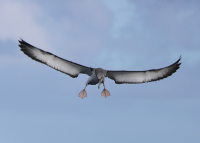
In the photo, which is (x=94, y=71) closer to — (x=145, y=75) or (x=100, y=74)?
(x=100, y=74)

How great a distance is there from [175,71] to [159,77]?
1.30 metres

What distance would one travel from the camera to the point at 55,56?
22312mm

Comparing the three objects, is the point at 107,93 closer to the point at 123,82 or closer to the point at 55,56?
the point at 123,82

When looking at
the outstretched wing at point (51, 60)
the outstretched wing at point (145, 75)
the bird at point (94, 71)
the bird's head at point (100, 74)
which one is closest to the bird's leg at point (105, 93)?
the bird at point (94, 71)

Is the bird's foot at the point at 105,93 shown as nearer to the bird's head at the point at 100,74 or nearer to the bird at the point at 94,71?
the bird at the point at 94,71

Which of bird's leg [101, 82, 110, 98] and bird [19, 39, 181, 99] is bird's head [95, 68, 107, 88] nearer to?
bird [19, 39, 181, 99]

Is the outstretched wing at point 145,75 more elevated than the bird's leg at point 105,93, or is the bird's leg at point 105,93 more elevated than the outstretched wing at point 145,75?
the outstretched wing at point 145,75

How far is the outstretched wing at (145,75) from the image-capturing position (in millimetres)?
23719

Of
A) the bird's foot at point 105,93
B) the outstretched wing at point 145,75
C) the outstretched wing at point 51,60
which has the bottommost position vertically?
the bird's foot at point 105,93

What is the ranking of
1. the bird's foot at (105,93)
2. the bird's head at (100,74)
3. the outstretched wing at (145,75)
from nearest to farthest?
the bird's head at (100,74) < the outstretched wing at (145,75) < the bird's foot at (105,93)

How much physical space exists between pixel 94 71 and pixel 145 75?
3956mm

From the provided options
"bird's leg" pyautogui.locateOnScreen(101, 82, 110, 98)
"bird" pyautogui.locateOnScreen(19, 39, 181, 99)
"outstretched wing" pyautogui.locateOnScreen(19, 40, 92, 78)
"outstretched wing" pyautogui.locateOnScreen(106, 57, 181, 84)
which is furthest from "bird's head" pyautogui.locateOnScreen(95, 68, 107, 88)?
"bird's leg" pyautogui.locateOnScreen(101, 82, 110, 98)

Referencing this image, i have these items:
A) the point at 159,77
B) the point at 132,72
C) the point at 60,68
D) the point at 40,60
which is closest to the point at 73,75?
the point at 60,68

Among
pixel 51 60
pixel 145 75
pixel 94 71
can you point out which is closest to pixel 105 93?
pixel 94 71
